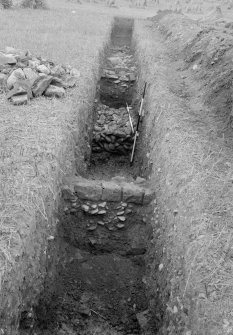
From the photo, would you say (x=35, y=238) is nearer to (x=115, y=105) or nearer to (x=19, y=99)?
(x=19, y=99)

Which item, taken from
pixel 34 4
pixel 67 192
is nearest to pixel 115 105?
pixel 67 192

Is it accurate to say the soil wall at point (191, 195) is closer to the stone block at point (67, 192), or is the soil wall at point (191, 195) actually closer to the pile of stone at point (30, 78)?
the stone block at point (67, 192)

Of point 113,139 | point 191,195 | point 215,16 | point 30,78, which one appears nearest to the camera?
point 191,195

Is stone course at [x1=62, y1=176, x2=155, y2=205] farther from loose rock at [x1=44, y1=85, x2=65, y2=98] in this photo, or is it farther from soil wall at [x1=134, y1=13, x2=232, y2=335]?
loose rock at [x1=44, y1=85, x2=65, y2=98]

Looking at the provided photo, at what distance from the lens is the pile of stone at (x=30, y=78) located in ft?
23.2

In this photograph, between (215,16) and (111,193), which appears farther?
(215,16)

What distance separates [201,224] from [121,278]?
6.11ft

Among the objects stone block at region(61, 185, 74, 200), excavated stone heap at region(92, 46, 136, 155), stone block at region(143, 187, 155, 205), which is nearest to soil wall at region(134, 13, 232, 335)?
stone block at region(143, 187, 155, 205)

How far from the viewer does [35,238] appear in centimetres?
408

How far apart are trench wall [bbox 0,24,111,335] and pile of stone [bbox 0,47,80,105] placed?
3.16ft

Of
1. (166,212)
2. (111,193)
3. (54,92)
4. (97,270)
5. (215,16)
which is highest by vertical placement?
(215,16)

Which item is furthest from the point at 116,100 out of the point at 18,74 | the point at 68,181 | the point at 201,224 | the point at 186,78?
the point at 201,224

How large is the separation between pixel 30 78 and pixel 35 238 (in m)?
4.50

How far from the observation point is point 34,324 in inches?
162
